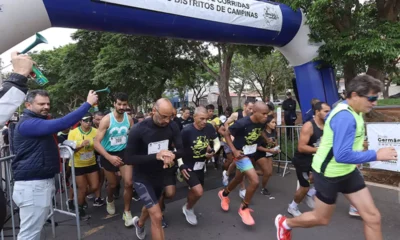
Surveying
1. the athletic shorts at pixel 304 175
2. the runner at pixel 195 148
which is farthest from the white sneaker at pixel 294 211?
the runner at pixel 195 148

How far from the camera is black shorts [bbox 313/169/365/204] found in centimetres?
279

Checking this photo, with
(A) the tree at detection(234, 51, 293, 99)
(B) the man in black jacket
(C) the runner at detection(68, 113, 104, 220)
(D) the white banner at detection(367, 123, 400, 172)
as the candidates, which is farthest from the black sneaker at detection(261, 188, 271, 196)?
(A) the tree at detection(234, 51, 293, 99)

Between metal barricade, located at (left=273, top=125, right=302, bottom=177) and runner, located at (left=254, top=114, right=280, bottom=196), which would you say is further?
metal barricade, located at (left=273, top=125, right=302, bottom=177)

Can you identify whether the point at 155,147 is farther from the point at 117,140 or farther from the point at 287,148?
the point at 287,148

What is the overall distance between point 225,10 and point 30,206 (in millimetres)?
4712

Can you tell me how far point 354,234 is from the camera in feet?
Result: 12.5

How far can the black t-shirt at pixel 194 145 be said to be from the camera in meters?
4.29

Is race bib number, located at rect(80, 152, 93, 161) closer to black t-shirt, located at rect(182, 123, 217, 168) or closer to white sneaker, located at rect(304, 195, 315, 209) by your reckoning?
black t-shirt, located at rect(182, 123, 217, 168)

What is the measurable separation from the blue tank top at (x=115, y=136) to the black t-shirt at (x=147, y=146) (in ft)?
4.26

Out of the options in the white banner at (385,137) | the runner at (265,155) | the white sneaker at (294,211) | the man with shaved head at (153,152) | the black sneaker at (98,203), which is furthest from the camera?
the black sneaker at (98,203)

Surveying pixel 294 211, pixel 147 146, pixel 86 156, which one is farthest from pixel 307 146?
pixel 86 156

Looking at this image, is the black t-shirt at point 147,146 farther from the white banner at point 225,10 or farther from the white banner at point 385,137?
the white banner at point 385,137

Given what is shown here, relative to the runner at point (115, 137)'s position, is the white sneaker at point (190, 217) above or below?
below

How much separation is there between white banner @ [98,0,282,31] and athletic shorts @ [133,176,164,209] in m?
2.79
